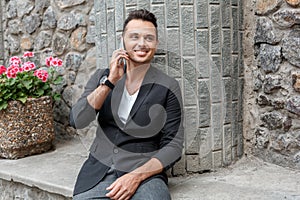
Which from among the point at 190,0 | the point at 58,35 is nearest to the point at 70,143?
the point at 58,35

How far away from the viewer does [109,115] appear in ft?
6.31

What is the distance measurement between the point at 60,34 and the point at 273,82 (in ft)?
5.41

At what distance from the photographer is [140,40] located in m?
1.86

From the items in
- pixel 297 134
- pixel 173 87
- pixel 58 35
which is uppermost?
pixel 58 35

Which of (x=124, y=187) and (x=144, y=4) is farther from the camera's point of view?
(x=144, y=4)

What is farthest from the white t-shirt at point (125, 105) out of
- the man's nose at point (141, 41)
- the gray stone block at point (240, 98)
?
the gray stone block at point (240, 98)

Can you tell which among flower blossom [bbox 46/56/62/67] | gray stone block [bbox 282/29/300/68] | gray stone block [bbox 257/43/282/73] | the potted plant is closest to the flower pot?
the potted plant

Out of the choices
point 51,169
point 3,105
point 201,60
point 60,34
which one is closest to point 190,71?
point 201,60

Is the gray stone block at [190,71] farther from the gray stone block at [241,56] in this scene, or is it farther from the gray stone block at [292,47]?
the gray stone block at [292,47]

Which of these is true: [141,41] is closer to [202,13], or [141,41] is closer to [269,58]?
[202,13]

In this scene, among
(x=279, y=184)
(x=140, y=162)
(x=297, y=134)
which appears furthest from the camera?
(x=297, y=134)

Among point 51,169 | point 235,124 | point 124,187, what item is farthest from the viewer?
point 51,169

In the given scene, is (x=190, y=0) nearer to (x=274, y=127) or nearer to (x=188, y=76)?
(x=188, y=76)

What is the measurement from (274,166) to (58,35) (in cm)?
182
